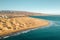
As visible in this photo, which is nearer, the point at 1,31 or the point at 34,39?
the point at 34,39

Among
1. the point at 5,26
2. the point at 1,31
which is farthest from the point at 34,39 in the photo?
the point at 5,26

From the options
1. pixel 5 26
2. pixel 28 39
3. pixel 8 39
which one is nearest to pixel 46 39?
pixel 28 39

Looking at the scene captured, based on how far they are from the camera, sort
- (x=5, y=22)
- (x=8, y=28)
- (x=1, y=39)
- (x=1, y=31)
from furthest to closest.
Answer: (x=5, y=22), (x=8, y=28), (x=1, y=31), (x=1, y=39)

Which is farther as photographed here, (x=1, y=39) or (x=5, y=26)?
(x=5, y=26)

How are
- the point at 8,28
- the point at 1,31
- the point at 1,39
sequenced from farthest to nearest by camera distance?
the point at 8,28
the point at 1,31
the point at 1,39

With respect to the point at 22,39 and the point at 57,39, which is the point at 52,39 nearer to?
the point at 57,39

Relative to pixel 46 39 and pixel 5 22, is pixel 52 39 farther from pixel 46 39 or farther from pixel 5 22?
pixel 5 22

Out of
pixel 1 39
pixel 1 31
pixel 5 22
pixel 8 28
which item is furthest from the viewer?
pixel 5 22
